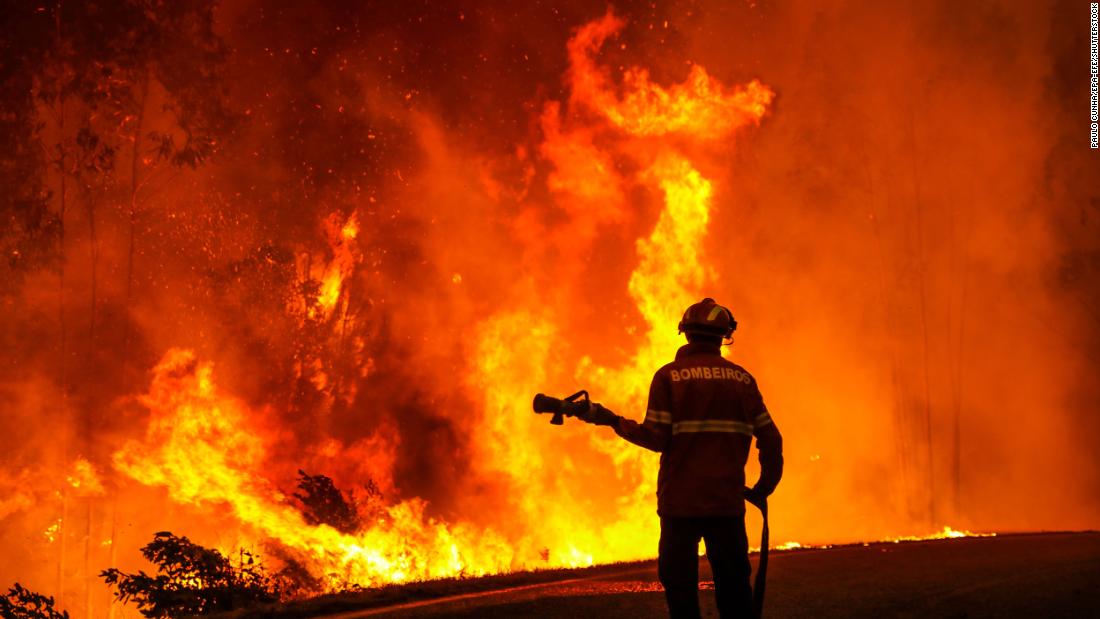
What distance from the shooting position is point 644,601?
693 cm

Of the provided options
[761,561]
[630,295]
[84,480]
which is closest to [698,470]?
[761,561]

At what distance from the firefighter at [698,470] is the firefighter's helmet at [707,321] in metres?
0.14

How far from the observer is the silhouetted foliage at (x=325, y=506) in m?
12.2

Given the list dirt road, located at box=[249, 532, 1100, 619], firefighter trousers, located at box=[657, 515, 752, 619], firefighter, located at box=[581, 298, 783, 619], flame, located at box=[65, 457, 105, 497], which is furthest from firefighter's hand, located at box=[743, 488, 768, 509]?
flame, located at box=[65, 457, 105, 497]

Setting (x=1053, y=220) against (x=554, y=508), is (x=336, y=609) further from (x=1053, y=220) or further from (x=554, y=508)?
(x=1053, y=220)

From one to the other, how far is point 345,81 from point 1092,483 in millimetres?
19679

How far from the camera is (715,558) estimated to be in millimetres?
4621

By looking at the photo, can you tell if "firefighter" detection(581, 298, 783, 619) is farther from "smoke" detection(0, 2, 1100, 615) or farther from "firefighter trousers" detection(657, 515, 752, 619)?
"smoke" detection(0, 2, 1100, 615)

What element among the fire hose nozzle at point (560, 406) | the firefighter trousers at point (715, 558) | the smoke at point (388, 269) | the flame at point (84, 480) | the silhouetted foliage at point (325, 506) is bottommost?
Result: the firefighter trousers at point (715, 558)

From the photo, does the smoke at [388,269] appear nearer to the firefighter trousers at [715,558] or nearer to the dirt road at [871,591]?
the dirt road at [871,591]

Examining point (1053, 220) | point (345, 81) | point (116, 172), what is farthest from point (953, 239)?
point (116, 172)

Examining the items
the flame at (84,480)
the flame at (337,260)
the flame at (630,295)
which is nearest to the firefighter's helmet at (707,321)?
the flame at (630,295)

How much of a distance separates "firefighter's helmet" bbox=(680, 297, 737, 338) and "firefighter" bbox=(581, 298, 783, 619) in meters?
0.14

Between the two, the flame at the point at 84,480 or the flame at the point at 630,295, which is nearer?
the flame at the point at 630,295
